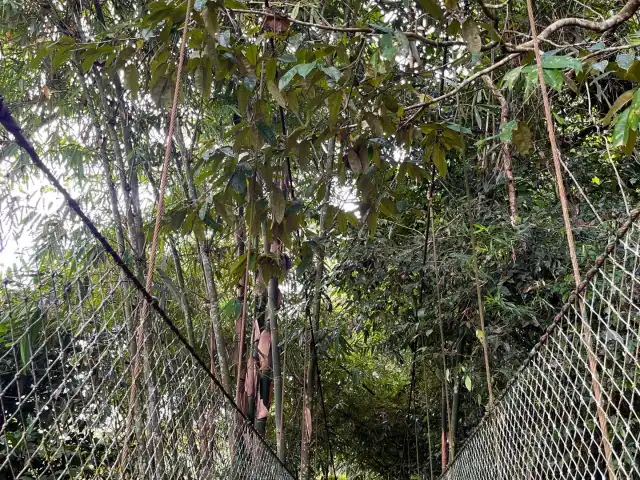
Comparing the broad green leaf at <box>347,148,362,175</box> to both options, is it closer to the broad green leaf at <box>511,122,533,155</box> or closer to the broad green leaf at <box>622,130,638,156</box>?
the broad green leaf at <box>511,122,533,155</box>

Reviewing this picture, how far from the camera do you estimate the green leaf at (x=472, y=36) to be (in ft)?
3.58

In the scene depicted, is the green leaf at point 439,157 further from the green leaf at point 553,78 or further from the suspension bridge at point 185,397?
the green leaf at point 553,78

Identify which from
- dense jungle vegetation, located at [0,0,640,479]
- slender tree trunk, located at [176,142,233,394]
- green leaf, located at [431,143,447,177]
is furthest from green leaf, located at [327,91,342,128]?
slender tree trunk, located at [176,142,233,394]

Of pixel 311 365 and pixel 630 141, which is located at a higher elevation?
pixel 630 141

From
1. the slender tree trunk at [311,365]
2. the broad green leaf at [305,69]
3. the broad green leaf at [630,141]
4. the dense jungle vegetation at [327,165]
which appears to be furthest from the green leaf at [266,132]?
the slender tree trunk at [311,365]

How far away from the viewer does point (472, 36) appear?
110cm

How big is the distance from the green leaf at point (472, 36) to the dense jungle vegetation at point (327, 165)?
2cm

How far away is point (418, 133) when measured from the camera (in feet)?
4.66

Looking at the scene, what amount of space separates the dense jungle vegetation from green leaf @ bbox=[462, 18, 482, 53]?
0.02 m

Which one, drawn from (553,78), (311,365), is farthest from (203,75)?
(311,365)

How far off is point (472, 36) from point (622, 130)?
1.28 feet

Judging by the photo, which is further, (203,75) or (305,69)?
(203,75)

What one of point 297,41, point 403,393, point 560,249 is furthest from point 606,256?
point 403,393

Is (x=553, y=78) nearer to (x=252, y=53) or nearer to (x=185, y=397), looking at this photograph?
(x=252, y=53)
